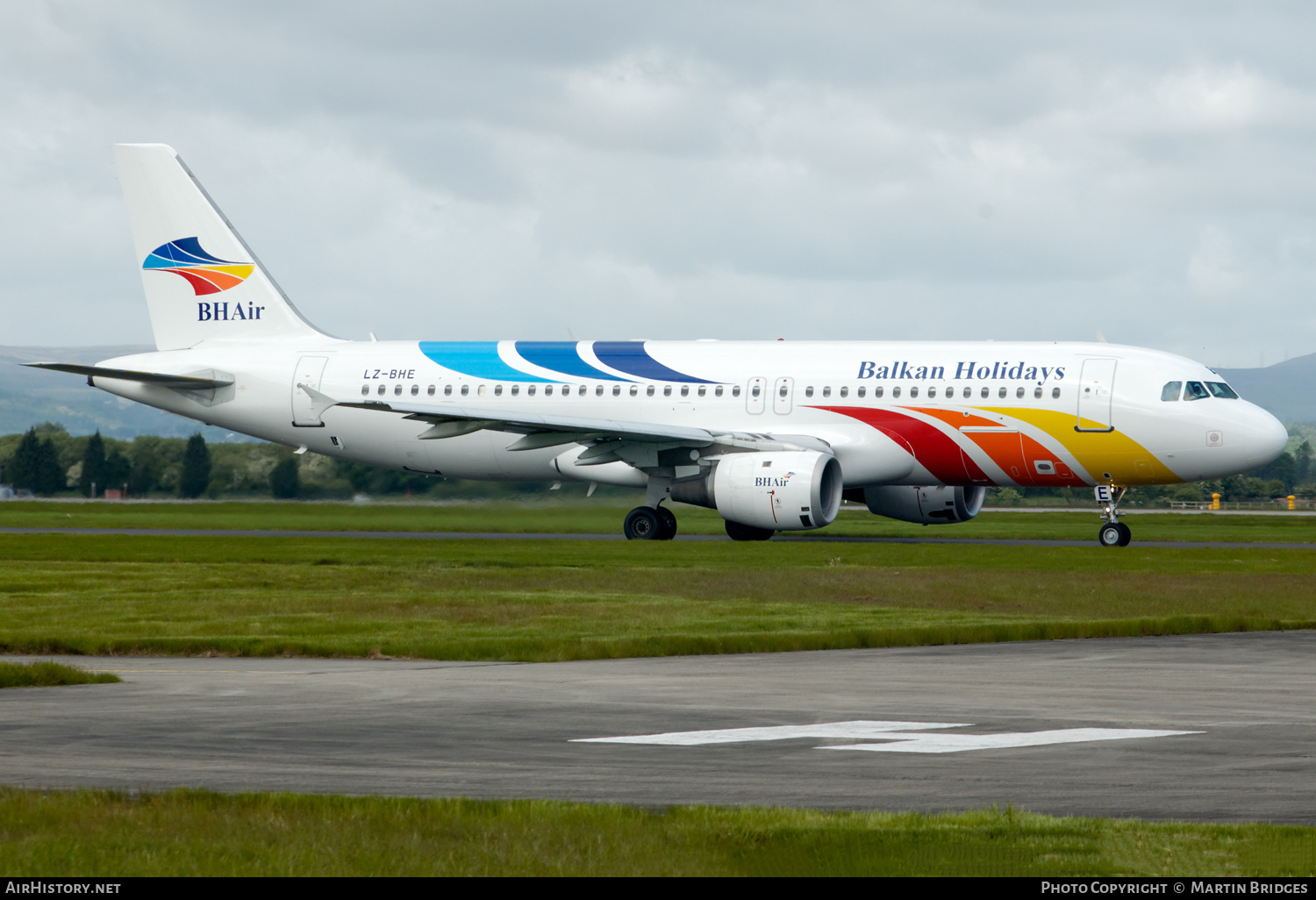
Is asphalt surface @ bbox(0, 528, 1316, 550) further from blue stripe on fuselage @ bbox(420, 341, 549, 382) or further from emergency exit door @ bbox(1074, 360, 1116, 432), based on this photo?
blue stripe on fuselage @ bbox(420, 341, 549, 382)

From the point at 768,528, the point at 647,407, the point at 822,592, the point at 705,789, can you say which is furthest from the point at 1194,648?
the point at 647,407

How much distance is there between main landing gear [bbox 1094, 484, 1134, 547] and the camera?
Result: 36.5 metres

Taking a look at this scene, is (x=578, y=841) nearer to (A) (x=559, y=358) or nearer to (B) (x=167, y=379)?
(A) (x=559, y=358)

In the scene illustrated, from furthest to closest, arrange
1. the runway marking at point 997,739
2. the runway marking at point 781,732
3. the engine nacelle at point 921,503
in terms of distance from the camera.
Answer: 1. the engine nacelle at point 921,503
2. the runway marking at point 781,732
3. the runway marking at point 997,739

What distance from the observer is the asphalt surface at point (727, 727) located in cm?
949

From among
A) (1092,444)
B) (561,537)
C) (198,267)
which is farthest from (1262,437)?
(198,267)

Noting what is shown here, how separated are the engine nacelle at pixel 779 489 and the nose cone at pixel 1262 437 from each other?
8.70 m

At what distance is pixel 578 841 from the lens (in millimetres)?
7805

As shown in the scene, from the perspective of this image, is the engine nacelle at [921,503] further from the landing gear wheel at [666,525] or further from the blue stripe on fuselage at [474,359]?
the blue stripe on fuselage at [474,359]

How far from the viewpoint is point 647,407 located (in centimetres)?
3950

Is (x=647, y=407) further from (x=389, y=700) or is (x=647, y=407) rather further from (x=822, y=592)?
(x=389, y=700)

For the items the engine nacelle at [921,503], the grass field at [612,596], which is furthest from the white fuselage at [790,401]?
the engine nacelle at [921,503]

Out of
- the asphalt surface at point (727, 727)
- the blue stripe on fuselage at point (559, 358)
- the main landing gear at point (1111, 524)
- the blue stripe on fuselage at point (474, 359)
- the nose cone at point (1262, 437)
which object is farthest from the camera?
the blue stripe on fuselage at point (474, 359)
